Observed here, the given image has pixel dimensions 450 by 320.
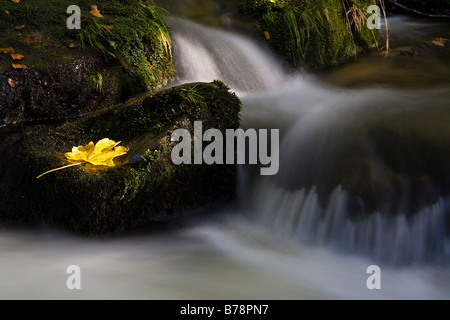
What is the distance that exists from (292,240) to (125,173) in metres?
1.28

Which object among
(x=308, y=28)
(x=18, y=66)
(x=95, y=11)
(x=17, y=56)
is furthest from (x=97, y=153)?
(x=308, y=28)

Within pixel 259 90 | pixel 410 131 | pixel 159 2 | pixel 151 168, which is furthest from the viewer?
pixel 159 2

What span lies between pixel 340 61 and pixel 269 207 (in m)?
3.29

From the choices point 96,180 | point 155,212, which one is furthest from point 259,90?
point 96,180

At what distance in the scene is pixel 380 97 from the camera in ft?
15.5

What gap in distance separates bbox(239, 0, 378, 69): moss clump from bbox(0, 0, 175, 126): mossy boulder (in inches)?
56.8

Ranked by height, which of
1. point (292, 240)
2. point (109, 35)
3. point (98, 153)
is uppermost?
point (109, 35)

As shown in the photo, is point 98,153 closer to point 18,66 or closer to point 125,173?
point 125,173

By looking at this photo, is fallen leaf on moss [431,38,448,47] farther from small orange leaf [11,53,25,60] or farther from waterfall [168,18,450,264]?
small orange leaf [11,53,25,60]

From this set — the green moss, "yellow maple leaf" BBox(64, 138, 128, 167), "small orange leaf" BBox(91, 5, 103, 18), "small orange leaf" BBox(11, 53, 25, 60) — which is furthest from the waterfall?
"small orange leaf" BBox(11, 53, 25, 60)

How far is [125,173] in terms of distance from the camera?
3.28 meters

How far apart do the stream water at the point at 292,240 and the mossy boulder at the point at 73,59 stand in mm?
1107

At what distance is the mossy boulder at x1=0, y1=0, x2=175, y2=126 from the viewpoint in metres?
4.34

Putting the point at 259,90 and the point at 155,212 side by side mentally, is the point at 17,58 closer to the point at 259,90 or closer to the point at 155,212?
the point at 155,212
